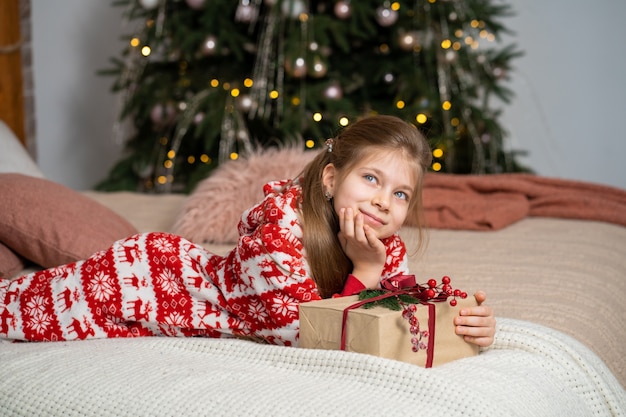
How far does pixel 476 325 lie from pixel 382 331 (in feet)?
0.61

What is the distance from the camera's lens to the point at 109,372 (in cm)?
115

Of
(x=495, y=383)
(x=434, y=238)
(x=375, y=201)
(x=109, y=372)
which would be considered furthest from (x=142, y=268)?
(x=434, y=238)

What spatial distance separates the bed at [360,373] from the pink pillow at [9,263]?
0.32 metres

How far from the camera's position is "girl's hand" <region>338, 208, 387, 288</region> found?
1264 mm

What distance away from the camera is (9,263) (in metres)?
1.78

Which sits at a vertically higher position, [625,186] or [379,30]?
[379,30]

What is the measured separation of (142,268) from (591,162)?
9.99 feet

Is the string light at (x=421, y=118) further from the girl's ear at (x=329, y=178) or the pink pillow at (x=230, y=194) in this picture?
the girl's ear at (x=329, y=178)

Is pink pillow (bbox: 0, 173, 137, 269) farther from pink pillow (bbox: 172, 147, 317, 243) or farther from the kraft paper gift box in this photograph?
the kraft paper gift box

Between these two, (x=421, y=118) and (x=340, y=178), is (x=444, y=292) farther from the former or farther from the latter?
(x=421, y=118)

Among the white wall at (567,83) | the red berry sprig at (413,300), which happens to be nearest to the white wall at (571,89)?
the white wall at (567,83)

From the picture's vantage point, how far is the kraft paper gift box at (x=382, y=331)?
1.08 metres

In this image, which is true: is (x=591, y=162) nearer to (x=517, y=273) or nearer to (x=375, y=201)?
(x=517, y=273)

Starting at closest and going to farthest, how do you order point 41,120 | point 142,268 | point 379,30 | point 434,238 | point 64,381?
point 64,381, point 142,268, point 434,238, point 379,30, point 41,120
